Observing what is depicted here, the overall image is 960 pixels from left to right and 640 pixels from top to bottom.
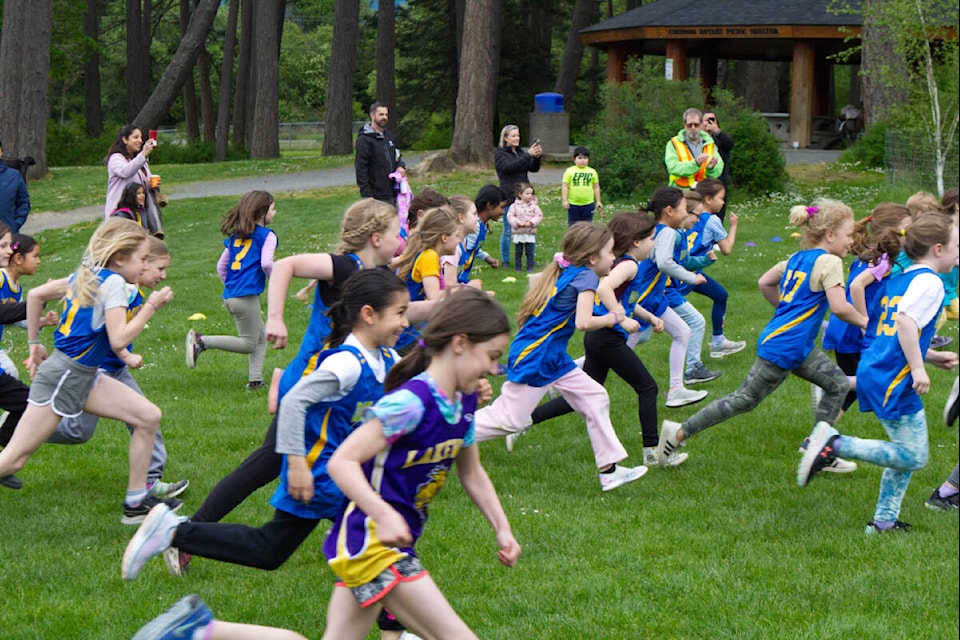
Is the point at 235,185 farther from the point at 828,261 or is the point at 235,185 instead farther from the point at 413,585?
the point at 413,585

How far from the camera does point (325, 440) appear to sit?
4.47 metres

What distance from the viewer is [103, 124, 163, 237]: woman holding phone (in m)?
12.6

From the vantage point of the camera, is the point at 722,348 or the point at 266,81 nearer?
the point at 722,348

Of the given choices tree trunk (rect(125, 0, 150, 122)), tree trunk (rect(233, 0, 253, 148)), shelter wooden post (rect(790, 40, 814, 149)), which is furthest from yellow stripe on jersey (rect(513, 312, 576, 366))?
tree trunk (rect(233, 0, 253, 148))

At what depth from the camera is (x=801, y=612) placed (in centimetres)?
522

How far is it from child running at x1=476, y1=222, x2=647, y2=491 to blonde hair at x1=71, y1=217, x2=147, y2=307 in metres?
2.30

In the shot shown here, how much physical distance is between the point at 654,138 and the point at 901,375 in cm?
1628

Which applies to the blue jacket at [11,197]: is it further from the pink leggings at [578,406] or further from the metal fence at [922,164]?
the metal fence at [922,164]

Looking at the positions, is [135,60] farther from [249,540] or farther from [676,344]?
[249,540]

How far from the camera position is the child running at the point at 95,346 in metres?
5.81

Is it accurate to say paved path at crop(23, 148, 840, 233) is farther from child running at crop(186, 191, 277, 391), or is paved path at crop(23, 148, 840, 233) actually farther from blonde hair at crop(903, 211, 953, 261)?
blonde hair at crop(903, 211, 953, 261)

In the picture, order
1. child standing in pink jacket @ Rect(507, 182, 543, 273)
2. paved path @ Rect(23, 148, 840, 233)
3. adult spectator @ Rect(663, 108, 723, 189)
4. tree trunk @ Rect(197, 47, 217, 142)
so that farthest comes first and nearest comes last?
tree trunk @ Rect(197, 47, 217, 142), paved path @ Rect(23, 148, 840, 233), child standing in pink jacket @ Rect(507, 182, 543, 273), adult spectator @ Rect(663, 108, 723, 189)

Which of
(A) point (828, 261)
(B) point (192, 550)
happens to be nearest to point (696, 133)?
(A) point (828, 261)

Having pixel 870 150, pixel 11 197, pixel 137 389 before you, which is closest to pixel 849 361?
pixel 137 389
